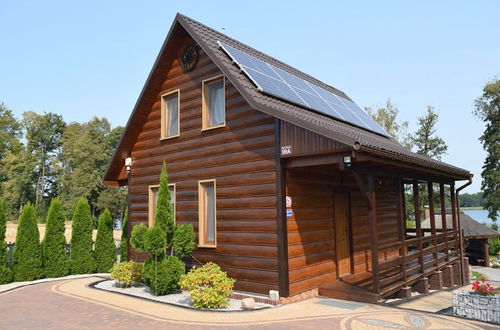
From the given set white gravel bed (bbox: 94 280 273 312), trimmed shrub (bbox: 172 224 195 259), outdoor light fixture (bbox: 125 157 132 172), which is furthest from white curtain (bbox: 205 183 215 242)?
outdoor light fixture (bbox: 125 157 132 172)

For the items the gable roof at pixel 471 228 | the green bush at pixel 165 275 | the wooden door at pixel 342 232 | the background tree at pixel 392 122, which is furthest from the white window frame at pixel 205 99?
the background tree at pixel 392 122

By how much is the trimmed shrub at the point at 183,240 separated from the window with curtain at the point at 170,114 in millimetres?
3452

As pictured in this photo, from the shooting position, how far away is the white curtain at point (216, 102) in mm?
11029

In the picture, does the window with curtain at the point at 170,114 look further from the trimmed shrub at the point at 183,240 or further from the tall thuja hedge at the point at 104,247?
the tall thuja hedge at the point at 104,247

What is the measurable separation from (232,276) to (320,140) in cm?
436

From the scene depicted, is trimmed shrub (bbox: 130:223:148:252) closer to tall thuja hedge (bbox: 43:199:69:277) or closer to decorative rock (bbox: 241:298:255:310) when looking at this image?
decorative rock (bbox: 241:298:255:310)

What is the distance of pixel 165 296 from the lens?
33.2 ft

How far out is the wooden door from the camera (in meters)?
11.1

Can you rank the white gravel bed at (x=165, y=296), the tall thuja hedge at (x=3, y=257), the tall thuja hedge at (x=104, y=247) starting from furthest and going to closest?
the tall thuja hedge at (x=104, y=247)
the tall thuja hedge at (x=3, y=257)
the white gravel bed at (x=165, y=296)

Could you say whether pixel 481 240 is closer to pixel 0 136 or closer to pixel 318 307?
pixel 318 307

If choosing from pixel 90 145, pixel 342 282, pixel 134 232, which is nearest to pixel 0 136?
pixel 90 145

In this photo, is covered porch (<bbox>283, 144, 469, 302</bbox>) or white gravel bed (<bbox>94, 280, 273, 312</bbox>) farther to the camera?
white gravel bed (<bbox>94, 280, 273, 312</bbox>)

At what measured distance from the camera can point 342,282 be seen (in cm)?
1047

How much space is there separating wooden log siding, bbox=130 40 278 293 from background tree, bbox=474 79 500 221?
122 feet
